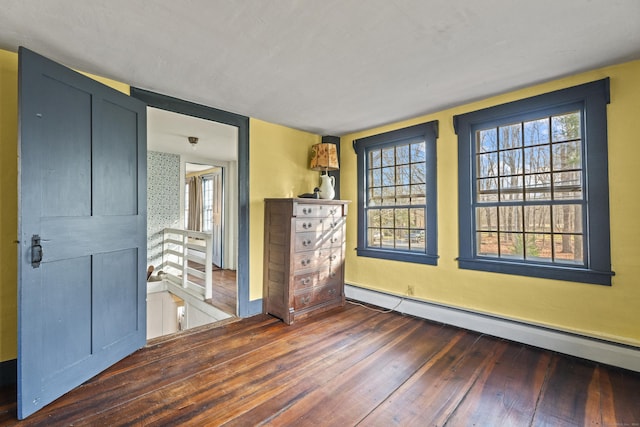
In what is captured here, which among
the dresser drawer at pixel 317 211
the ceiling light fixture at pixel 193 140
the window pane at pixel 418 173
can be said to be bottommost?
the dresser drawer at pixel 317 211

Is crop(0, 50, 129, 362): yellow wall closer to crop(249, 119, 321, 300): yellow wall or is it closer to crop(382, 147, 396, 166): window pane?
crop(249, 119, 321, 300): yellow wall

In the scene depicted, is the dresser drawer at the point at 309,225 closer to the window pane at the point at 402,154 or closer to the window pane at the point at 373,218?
the window pane at the point at 373,218

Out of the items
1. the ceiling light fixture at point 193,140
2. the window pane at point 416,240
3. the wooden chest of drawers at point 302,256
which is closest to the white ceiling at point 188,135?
the ceiling light fixture at point 193,140

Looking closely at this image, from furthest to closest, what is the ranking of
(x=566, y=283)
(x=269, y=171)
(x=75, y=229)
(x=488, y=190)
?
1. (x=269, y=171)
2. (x=488, y=190)
3. (x=566, y=283)
4. (x=75, y=229)

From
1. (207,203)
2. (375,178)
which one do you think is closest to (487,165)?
(375,178)

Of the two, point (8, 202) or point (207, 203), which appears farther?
point (207, 203)

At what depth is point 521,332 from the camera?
2.63m

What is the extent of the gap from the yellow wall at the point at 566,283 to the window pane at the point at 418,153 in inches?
8.6

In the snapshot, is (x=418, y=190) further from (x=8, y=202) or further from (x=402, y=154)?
(x=8, y=202)

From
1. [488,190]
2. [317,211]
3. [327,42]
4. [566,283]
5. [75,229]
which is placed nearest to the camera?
[327,42]

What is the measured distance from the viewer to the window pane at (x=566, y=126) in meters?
2.46

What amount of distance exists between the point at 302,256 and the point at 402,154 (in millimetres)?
1790

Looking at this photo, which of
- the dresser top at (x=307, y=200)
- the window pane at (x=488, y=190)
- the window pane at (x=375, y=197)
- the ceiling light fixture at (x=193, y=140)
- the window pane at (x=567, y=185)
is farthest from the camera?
the ceiling light fixture at (x=193, y=140)

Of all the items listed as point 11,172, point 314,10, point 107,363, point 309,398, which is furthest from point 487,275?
point 11,172
